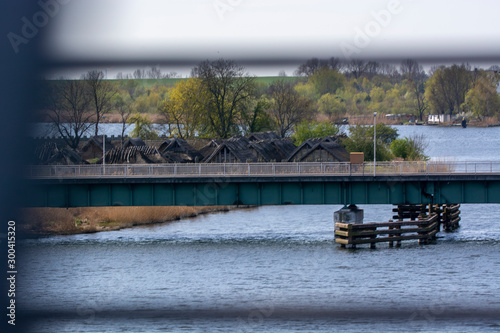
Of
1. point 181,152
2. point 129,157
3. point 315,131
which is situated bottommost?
point 129,157

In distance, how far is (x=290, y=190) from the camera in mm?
35469

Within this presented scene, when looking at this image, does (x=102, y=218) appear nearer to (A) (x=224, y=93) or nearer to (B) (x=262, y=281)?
(B) (x=262, y=281)

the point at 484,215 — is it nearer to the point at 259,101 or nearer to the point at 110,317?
the point at 110,317

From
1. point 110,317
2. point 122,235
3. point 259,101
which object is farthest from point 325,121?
point 110,317

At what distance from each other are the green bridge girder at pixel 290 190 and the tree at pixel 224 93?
116 feet

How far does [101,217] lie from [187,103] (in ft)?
111

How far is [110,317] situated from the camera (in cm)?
2227

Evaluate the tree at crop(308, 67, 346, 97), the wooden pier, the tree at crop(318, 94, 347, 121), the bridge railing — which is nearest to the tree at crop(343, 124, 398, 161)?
the tree at crop(318, 94, 347, 121)

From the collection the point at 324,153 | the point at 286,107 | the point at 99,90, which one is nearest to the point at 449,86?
the point at 99,90

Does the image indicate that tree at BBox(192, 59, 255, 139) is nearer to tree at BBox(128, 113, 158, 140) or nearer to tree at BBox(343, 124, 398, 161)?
tree at BBox(128, 113, 158, 140)

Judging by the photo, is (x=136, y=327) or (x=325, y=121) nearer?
(x=136, y=327)

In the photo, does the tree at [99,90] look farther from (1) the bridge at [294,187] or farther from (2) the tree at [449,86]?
(2) the tree at [449,86]

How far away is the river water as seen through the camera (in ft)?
70.0

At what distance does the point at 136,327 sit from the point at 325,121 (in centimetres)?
5727
